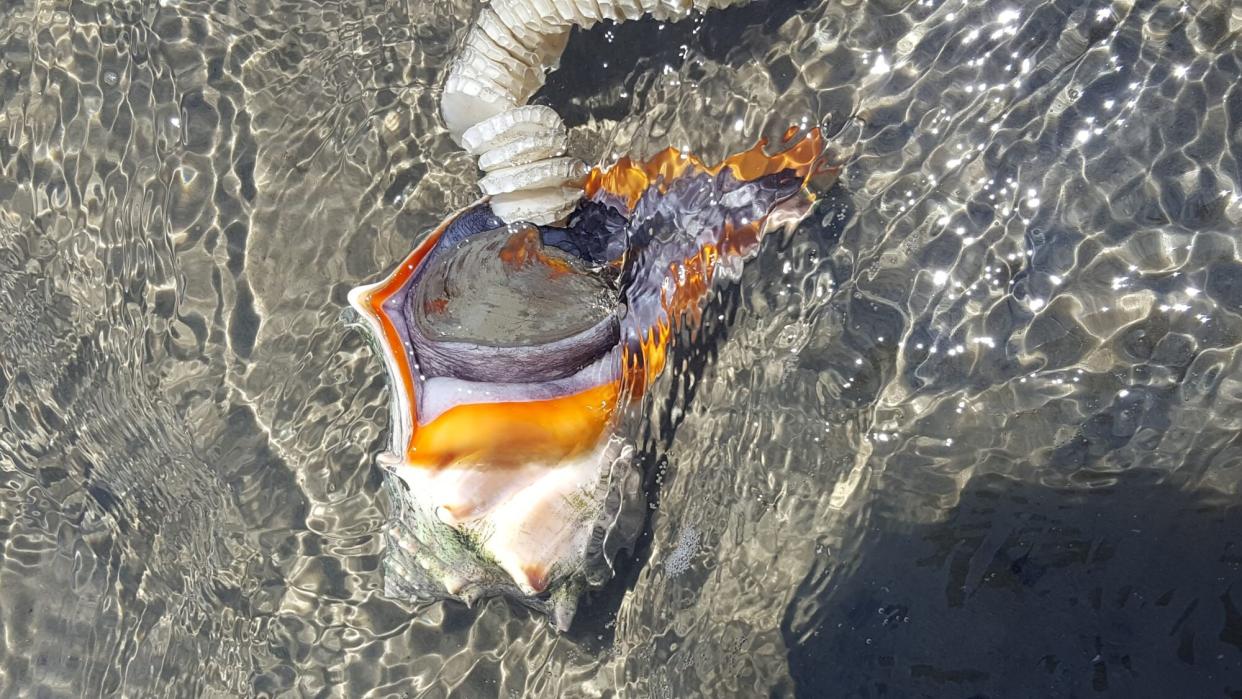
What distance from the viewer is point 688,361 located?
3322 millimetres

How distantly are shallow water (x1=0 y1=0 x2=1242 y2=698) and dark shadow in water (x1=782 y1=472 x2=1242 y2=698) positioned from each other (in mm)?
11

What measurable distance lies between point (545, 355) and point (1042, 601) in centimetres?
177

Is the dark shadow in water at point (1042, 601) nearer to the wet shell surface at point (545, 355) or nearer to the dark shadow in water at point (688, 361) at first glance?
the dark shadow in water at point (688, 361)

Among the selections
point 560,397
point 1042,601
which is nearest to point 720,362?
point 560,397

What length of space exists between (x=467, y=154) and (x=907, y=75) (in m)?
1.61

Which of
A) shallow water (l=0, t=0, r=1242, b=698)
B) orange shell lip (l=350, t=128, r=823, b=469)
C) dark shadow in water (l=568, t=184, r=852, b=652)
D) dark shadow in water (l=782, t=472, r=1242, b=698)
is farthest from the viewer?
dark shadow in water (l=568, t=184, r=852, b=652)

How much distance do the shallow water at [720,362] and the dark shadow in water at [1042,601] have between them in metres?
0.01

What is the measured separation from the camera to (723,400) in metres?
3.35

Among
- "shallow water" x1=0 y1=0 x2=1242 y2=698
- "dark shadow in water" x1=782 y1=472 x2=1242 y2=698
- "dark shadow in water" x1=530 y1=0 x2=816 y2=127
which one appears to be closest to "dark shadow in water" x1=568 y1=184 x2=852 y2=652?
"shallow water" x1=0 y1=0 x2=1242 y2=698

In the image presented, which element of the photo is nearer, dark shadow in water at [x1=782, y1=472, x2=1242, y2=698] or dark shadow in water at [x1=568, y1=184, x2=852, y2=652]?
dark shadow in water at [x1=782, y1=472, x2=1242, y2=698]

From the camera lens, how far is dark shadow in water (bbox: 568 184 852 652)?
3225 mm

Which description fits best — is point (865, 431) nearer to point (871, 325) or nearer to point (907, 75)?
point (871, 325)

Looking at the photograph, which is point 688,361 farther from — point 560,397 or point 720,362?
point 560,397

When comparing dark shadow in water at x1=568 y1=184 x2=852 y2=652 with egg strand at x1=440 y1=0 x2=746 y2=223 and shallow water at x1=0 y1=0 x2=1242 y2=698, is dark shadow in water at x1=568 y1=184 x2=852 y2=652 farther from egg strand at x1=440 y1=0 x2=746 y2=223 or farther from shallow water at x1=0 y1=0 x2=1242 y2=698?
egg strand at x1=440 y1=0 x2=746 y2=223
